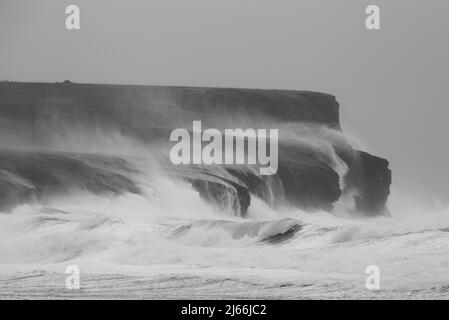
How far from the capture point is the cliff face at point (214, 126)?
22.9 metres

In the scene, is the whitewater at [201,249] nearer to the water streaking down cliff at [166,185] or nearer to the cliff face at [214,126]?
the water streaking down cliff at [166,185]

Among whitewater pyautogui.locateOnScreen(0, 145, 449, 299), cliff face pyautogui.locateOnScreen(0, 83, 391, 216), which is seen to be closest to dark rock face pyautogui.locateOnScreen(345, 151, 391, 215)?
cliff face pyautogui.locateOnScreen(0, 83, 391, 216)

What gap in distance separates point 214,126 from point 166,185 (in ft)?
5.19

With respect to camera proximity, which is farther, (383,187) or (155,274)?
(383,187)

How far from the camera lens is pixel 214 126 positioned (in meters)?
23.9

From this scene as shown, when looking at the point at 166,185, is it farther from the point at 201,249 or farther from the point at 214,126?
the point at 201,249

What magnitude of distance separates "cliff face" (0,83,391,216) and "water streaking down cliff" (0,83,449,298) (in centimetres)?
3

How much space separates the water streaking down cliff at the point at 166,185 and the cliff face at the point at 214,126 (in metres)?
0.03

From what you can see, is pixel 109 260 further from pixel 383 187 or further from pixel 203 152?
pixel 383 187

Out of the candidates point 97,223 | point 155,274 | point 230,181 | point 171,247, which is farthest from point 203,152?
point 155,274

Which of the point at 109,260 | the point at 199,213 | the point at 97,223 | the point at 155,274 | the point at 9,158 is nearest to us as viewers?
the point at 155,274

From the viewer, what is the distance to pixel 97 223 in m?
20.8

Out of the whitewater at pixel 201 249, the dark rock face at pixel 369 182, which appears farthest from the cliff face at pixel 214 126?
the whitewater at pixel 201 249

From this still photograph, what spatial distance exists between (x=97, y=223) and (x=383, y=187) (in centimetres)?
565
